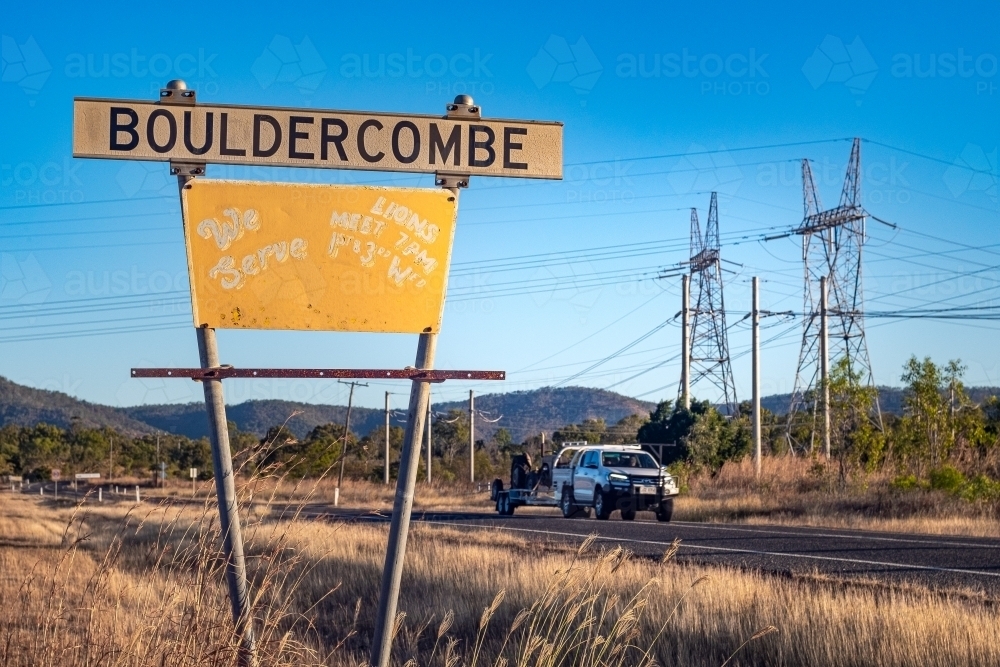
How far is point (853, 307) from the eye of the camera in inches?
1714

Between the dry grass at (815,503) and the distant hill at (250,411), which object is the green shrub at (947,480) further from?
the distant hill at (250,411)

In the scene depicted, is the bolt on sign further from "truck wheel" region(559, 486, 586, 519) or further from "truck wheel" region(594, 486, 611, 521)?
"truck wheel" region(559, 486, 586, 519)

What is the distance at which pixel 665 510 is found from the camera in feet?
82.9

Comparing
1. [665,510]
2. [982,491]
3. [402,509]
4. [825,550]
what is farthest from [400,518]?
Answer: [982,491]

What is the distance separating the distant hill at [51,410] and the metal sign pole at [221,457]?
134881 mm

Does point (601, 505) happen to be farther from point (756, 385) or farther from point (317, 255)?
point (317, 255)

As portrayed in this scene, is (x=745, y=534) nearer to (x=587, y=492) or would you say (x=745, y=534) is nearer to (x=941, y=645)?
(x=587, y=492)

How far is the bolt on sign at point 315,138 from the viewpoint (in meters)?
5.28

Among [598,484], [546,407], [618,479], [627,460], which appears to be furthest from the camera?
[546,407]

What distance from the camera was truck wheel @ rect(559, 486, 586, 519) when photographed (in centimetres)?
2811

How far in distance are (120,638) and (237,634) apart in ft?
2.12

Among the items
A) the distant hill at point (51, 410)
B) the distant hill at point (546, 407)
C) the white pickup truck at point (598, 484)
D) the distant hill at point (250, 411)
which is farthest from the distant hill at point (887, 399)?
the distant hill at point (51, 410)

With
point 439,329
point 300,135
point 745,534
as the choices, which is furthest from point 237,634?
point 745,534

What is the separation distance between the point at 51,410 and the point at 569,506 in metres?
131
